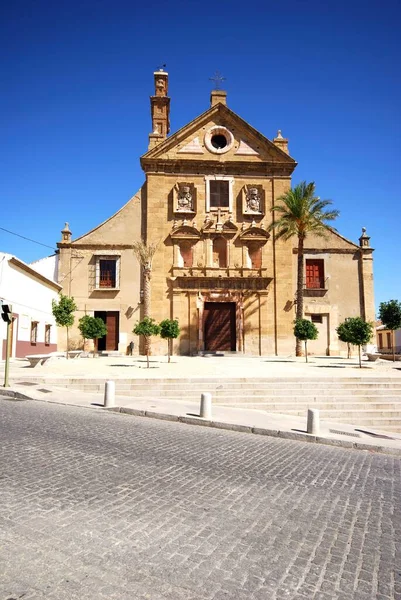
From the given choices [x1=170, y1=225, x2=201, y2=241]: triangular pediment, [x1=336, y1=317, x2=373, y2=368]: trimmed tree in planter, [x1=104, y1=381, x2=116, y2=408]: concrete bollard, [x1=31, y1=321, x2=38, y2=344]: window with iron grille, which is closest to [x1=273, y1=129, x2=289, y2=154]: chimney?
[x1=170, y1=225, x2=201, y2=241]: triangular pediment

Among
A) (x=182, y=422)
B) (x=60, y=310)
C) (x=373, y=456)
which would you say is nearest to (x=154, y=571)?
(x=373, y=456)

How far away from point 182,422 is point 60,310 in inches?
635

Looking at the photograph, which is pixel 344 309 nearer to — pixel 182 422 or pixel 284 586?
pixel 182 422

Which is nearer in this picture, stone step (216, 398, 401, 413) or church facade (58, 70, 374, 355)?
stone step (216, 398, 401, 413)

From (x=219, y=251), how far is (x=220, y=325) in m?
5.02

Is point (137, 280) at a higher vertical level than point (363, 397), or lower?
higher

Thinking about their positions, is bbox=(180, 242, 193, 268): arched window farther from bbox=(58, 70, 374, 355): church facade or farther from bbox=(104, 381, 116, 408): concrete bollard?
bbox=(104, 381, 116, 408): concrete bollard

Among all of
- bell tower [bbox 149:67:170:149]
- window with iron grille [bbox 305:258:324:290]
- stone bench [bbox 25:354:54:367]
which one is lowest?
stone bench [bbox 25:354:54:367]

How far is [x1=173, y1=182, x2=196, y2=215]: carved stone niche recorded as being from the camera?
29047mm

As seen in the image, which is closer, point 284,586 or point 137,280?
point 284,586

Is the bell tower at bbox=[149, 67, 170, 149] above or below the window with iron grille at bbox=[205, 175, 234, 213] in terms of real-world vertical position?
above

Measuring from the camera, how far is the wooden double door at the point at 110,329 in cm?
2805

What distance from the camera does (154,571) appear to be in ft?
10.2

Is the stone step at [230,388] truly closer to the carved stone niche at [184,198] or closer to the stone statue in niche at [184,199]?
the carved stone niche at [184,198]
